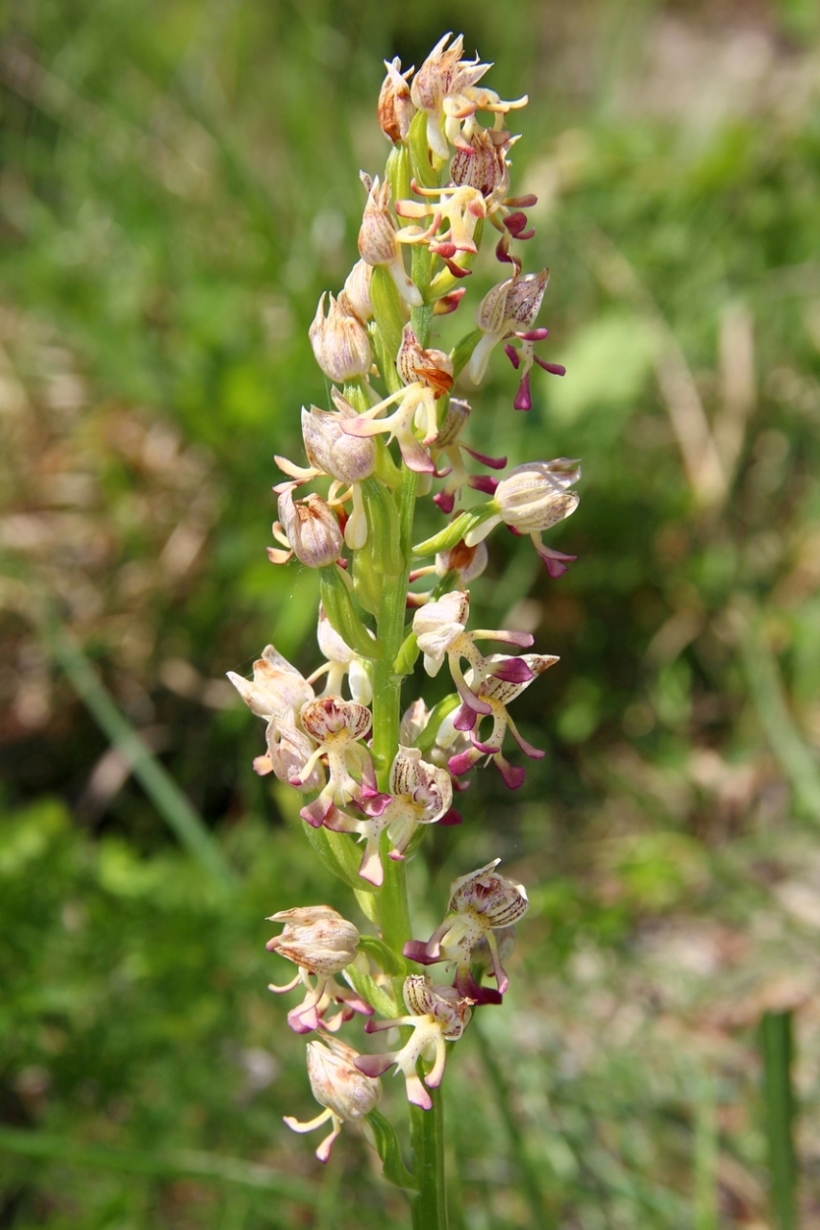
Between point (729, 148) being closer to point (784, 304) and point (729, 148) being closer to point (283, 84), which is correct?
point (784, 304)

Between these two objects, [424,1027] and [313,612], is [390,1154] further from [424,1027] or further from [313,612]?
[313,612]

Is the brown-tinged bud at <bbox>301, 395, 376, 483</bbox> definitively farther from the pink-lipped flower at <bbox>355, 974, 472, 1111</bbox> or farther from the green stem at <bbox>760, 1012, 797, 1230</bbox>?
the green stem at <bbox>760, 1012, 797, 1230</bbox>

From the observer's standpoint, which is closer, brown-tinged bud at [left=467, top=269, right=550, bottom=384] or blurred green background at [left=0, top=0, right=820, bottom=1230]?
brown-tinged bud at [left=467, top=269, right=550, bottom=384]

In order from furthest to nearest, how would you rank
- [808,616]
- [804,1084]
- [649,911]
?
[808,616] → [649,911] → [804,1084]

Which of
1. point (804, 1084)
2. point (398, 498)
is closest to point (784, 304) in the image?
point (804, 1084)

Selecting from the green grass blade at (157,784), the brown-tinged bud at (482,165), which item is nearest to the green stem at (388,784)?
the brown-tinged bud at (482,165)

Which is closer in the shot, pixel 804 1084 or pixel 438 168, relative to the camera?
pixel 438 168

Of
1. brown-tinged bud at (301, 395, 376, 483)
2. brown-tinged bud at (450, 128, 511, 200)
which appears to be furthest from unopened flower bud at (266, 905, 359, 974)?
brown-tinged bud at (450, 128, 511, 200)
